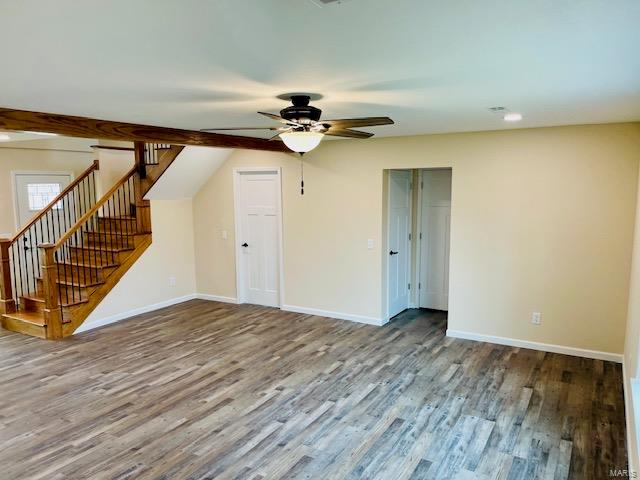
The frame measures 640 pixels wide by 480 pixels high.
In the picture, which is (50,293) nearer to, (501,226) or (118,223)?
(118,223)

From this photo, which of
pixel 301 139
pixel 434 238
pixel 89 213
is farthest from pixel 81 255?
pixel 434 238

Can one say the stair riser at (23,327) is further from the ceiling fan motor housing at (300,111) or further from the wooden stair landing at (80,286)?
the ceiling fan motor housing at (300,111)

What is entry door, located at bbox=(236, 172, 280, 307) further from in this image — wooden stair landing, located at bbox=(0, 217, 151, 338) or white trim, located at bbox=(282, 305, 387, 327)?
wooden stair landing, located at bbox=(0, 217, 151, 338)

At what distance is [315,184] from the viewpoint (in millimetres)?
6062

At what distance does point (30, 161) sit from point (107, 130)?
4.49 metres

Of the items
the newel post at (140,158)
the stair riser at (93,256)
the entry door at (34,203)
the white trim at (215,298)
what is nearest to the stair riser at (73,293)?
the stair riser at (93,256)

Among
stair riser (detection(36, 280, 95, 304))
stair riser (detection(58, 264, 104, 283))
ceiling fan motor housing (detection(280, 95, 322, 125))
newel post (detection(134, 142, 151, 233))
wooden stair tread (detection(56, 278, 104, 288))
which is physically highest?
ceiling fan motor housing (detection(280, 95, 322, 125))

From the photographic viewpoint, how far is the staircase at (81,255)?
5395 mm

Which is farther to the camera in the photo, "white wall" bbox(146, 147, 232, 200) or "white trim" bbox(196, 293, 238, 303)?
"white trim" bbox(196, 293, 238, 303)

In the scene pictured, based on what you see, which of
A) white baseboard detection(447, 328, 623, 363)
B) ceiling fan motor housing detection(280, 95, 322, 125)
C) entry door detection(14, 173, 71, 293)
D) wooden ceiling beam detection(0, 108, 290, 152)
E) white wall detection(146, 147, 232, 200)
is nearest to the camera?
ceiling fan motor housing detection(280, 95, 322, 125)

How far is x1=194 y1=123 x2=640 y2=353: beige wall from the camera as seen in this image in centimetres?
445

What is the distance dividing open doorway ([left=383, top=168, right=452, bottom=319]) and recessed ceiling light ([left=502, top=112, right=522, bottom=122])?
207cm

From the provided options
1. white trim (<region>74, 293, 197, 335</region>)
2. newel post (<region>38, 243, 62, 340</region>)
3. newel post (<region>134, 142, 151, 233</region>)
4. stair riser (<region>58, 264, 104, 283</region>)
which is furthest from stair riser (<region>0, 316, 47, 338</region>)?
newel post (<region>134, 142, 151, 233</region>)

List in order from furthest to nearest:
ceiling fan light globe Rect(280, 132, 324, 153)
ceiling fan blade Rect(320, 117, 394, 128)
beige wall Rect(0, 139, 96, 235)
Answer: beige wall Rect(0, 139, 96, 235) → ceiling fan light globe Rect(280, 132, 324, 153) → ceiling fan blade Rect(320, 117, 394, 128)
